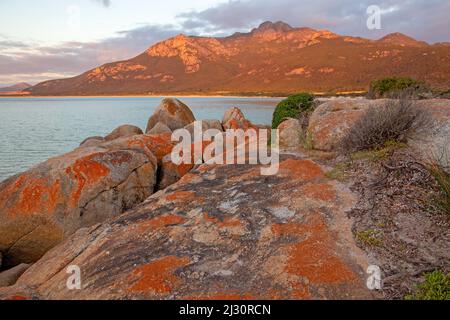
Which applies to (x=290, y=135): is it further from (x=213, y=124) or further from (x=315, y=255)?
(x=213, y=124)

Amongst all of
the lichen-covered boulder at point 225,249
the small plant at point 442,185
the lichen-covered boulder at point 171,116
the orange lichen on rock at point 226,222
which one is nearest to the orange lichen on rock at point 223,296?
the lichen-covered boulder at point 225,249

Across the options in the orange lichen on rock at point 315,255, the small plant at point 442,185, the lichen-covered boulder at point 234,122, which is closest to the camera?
the orange lichen on rock at point 315,255

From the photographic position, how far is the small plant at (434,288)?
3328 mm

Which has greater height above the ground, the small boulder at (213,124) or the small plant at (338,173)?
the small boulder at (213,124)

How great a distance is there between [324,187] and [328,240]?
4.94ft

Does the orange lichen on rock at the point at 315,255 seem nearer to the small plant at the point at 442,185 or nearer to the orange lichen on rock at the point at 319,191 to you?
the orange lichen on rock at the point at 319,191

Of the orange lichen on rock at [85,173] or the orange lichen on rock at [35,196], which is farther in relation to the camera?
the orange lichen on rock at [85,173]

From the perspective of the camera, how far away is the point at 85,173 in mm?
8031

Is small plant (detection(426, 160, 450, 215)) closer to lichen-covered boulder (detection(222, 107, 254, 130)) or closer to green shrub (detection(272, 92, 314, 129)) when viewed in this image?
green shrub (detection(272, 92, 314, 129))

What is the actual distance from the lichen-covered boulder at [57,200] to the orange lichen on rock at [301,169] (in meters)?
4.08

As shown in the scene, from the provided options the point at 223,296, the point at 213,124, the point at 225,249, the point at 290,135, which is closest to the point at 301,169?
the point at 290,135

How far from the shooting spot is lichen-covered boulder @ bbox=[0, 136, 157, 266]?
7578 millimetres

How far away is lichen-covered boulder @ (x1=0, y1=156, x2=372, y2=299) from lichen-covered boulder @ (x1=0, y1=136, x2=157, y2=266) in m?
2.11

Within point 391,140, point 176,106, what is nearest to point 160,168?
point 391,140
